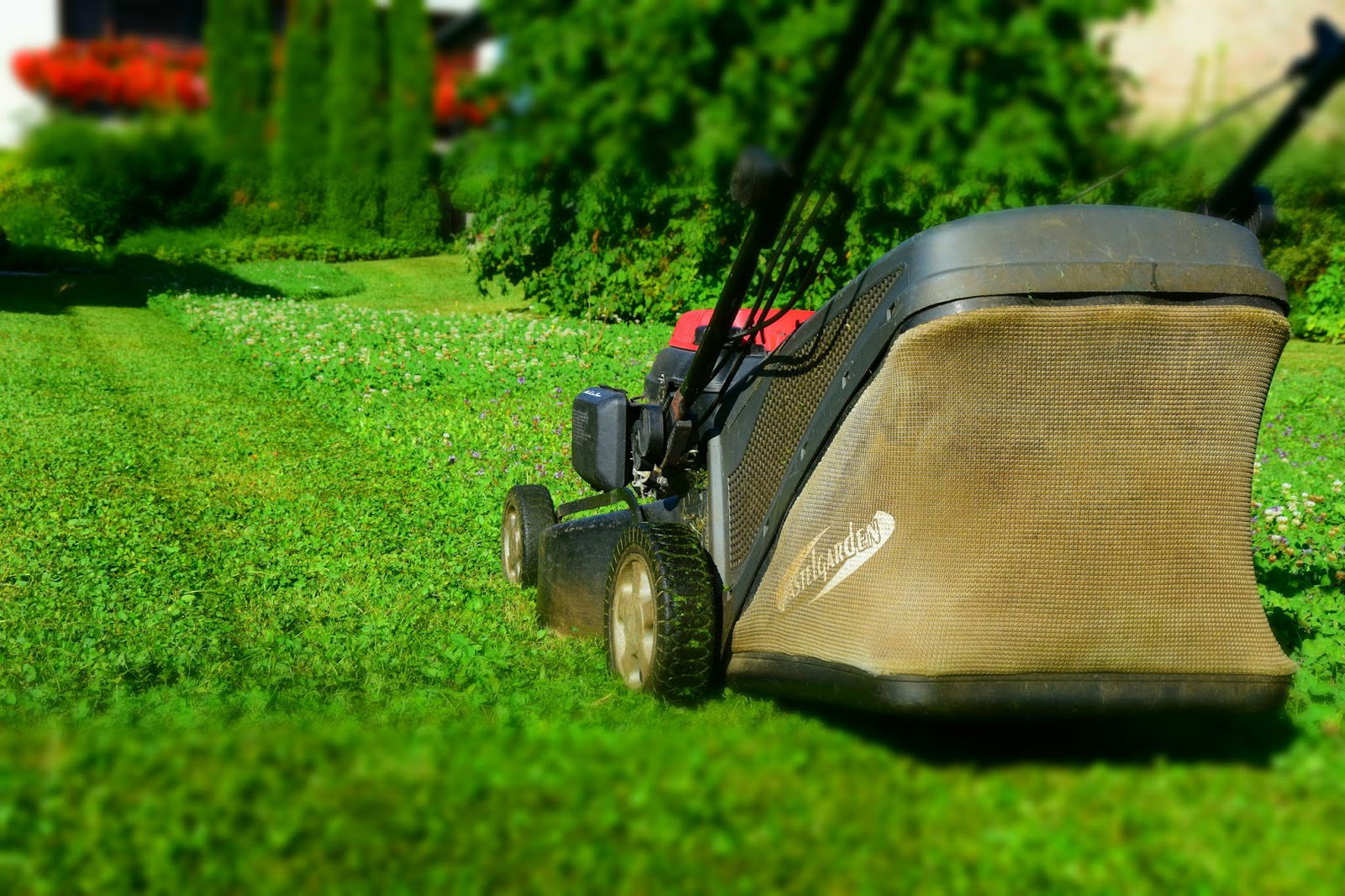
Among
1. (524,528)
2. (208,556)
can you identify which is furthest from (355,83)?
(208,556)

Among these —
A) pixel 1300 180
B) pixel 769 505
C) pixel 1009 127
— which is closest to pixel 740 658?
pixel 769 505

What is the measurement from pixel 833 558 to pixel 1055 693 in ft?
2.03

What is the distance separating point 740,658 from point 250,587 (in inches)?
110

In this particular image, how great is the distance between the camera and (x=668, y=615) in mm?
4047

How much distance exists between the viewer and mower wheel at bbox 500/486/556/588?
608cm

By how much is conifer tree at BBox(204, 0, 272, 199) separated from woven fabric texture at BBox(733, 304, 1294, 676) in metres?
1.50

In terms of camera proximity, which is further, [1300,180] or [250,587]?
[1300,180]

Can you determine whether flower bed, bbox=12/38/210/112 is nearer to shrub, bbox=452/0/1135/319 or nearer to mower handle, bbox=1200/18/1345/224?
shrub, bbox=452/0/1135/319

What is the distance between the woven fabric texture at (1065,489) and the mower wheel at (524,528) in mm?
2712

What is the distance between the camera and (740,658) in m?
3.99

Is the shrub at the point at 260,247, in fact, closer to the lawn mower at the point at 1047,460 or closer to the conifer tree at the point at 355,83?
the conifer tree at the point at 355,83

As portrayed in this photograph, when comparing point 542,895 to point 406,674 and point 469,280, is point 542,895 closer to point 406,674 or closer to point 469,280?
point 406,674

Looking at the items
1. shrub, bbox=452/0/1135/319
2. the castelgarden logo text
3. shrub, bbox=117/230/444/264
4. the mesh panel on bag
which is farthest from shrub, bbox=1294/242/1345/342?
shrub, bbox=117/230/444/264

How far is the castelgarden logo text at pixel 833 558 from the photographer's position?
3.34 m
